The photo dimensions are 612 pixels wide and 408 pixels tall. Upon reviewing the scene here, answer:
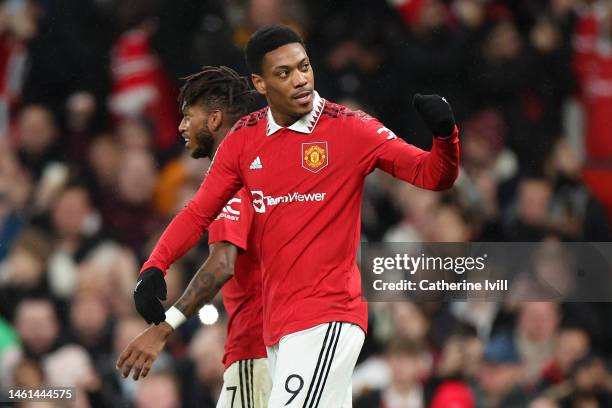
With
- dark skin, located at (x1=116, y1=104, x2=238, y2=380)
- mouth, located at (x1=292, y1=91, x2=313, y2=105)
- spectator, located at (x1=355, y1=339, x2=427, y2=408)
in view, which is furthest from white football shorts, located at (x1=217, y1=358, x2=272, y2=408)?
spectator, located at (x1=355, y1=339, x2=427, y2=408)

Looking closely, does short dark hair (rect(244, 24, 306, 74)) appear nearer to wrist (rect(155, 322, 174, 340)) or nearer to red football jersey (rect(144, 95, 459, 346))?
red football jersey (rect(144, 95, 459, 346))

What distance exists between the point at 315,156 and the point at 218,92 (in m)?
0.96

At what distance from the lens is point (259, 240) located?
5238 millimetres

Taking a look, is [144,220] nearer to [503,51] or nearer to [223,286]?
[503,51]

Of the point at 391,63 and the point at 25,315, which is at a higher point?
the point at 391,63

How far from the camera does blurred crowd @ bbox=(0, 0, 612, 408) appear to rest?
8.15 metres

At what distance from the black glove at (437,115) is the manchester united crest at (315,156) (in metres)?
0.55

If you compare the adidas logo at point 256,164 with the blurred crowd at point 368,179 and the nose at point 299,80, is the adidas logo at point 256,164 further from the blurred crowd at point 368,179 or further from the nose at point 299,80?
the blurred crowd at point 368,179

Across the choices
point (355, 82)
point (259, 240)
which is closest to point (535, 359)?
point (355, 82)

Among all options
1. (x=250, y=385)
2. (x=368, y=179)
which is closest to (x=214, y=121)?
(x=250, y=385)

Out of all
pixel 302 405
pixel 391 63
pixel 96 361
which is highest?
pixel 391 63

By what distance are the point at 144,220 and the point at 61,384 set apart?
1305 millimetres

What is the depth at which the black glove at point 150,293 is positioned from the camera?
5.07 m

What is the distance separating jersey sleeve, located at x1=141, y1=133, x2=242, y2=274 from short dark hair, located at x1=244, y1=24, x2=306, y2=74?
0.32 metres
